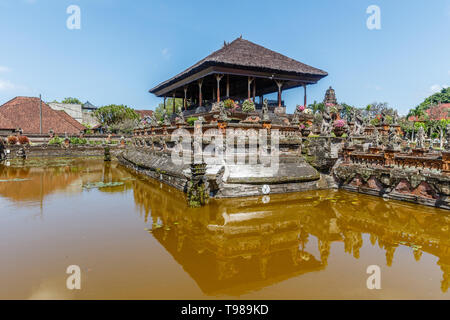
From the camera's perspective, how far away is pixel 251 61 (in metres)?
18.8

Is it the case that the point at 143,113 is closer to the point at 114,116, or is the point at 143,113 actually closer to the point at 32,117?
the point at 114,116

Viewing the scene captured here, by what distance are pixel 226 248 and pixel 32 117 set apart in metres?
46.1

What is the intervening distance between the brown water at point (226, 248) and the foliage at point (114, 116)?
132 ft

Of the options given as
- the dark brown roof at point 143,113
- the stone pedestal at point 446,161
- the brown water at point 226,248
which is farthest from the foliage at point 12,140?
the dark brown roof at point 143,113

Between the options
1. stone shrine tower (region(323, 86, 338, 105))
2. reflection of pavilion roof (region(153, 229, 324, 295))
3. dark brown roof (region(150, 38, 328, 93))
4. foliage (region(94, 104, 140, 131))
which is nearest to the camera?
reflection of pavilion roof (region(153, 229, 324, 295))

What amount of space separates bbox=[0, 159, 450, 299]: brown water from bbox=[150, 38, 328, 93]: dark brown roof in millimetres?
11022

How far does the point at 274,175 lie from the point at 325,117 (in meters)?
4.04

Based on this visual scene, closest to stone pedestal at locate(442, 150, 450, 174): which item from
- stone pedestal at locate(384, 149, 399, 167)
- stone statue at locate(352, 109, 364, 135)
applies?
stone pedestal at locate(384, 149, 399, 167)

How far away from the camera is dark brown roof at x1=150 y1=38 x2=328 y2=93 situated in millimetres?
17844

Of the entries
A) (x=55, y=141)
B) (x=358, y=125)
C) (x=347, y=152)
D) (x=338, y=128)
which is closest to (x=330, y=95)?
(x=358, y=125)

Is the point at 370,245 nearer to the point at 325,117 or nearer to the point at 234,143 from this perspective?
the point at 234,143

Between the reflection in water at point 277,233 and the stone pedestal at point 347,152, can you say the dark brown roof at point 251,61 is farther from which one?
the reflection in water at point 277,233

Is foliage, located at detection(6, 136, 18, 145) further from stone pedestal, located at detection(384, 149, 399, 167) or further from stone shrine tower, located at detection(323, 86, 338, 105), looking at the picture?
stone pedestal, located at detection(384, 149, 399, 167)

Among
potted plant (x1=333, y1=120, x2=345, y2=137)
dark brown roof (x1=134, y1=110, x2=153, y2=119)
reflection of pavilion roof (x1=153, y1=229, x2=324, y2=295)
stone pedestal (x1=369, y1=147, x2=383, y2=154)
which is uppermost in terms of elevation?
dark brown roof (x1=134, y1=110, x2=153, y2=119)
